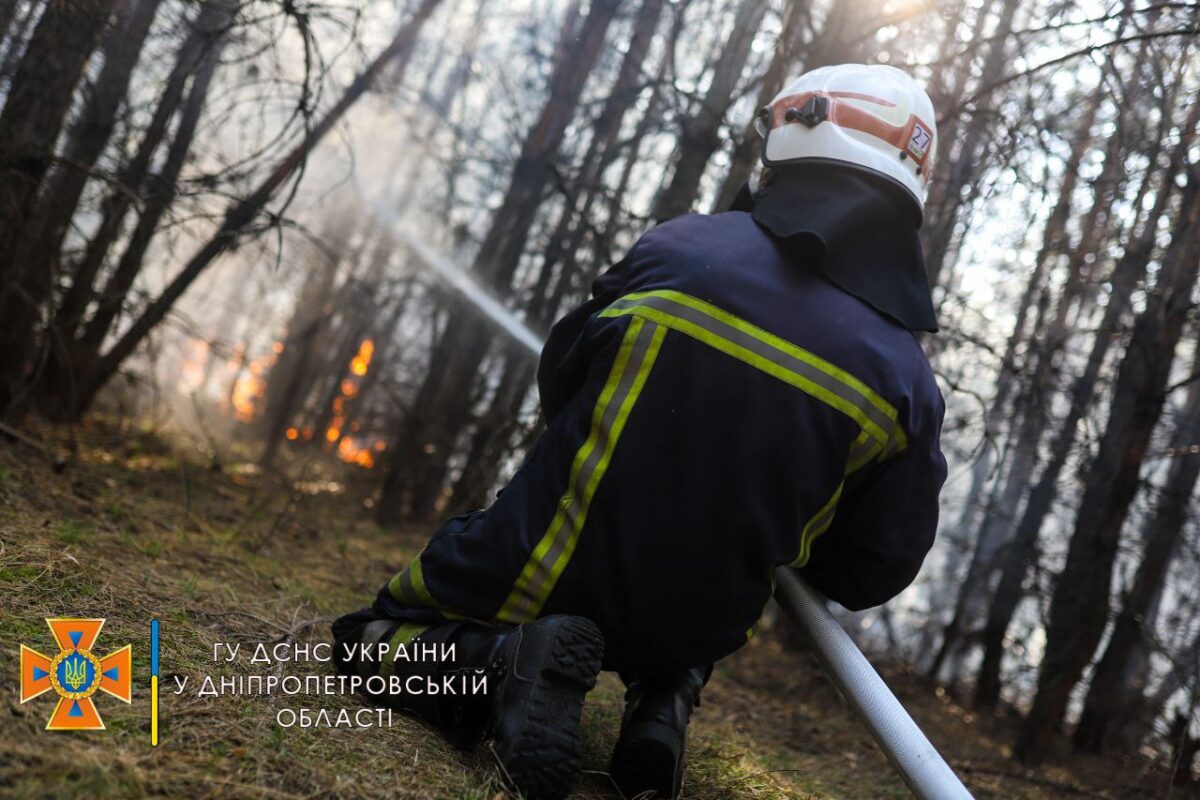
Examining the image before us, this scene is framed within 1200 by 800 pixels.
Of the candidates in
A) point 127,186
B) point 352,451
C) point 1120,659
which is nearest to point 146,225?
point 127,186

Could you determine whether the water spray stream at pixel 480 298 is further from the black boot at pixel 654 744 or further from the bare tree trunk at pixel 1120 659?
the bare tree trunk at pixel 1120 659

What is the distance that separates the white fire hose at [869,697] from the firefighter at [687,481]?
13 cm

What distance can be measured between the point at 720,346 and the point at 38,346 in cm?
510

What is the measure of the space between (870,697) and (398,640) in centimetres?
135

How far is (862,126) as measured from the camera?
2867mm

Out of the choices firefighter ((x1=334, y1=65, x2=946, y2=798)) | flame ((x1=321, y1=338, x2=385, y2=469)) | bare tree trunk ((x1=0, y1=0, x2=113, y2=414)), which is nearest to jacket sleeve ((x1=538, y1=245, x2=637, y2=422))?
firefighter ((x1=334, y1=65, x2=946, y2=798))

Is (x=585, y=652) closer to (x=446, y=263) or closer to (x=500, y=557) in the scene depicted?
(x=500, y=557)

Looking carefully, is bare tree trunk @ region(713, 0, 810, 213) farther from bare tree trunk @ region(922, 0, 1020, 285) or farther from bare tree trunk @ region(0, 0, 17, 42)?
bare tree trunk @ region(0, 0, 17, 42)

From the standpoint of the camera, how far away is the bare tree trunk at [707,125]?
17.4ft

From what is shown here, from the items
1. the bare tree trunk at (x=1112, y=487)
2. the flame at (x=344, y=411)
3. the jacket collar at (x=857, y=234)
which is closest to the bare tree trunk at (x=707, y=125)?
the jacket collar at (x=857, y=234)

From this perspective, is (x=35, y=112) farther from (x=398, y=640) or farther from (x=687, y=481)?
(x=687, y=481)

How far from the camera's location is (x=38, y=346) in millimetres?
5848

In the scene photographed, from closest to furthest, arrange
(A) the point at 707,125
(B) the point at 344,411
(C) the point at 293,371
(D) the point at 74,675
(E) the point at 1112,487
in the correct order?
(D) the point at 74,675 → (E) the point at 1112,487 → (A) the point at 707,125 → (C) the point at 293,371 → (B) the point at 344,411

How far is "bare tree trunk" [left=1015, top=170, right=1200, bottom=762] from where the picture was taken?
5.21m
